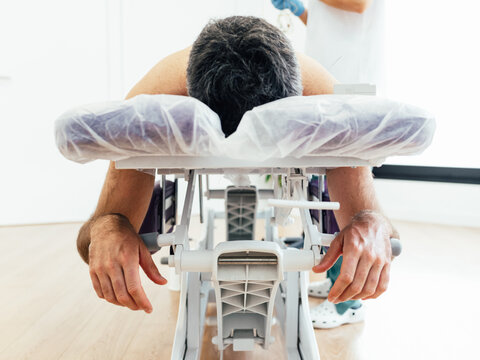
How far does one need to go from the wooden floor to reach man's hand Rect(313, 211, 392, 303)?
48cm

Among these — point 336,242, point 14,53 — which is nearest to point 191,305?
point 336,242

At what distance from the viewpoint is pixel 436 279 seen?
1.56m

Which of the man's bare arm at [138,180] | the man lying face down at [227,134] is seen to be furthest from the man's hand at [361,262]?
the man's bare arm at [138,180]

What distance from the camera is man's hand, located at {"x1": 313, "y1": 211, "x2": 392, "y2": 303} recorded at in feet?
1.96

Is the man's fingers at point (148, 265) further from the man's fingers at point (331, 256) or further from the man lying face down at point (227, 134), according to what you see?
the man's fingers at point (331, 256)

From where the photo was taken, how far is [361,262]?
602mm

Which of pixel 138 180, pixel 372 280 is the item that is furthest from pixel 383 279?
pixel 138 180

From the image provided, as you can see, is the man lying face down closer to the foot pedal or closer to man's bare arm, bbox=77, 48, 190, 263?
man's bare arm, bbox=77, 48, 190, 263

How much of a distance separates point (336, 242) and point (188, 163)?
0.32 m

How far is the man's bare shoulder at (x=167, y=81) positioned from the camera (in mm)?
846

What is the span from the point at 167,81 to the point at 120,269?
45cm

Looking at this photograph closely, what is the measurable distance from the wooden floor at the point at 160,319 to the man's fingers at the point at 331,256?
480mm

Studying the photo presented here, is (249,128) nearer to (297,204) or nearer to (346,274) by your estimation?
(297,204)

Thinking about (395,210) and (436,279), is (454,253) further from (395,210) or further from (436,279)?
(395,210)
